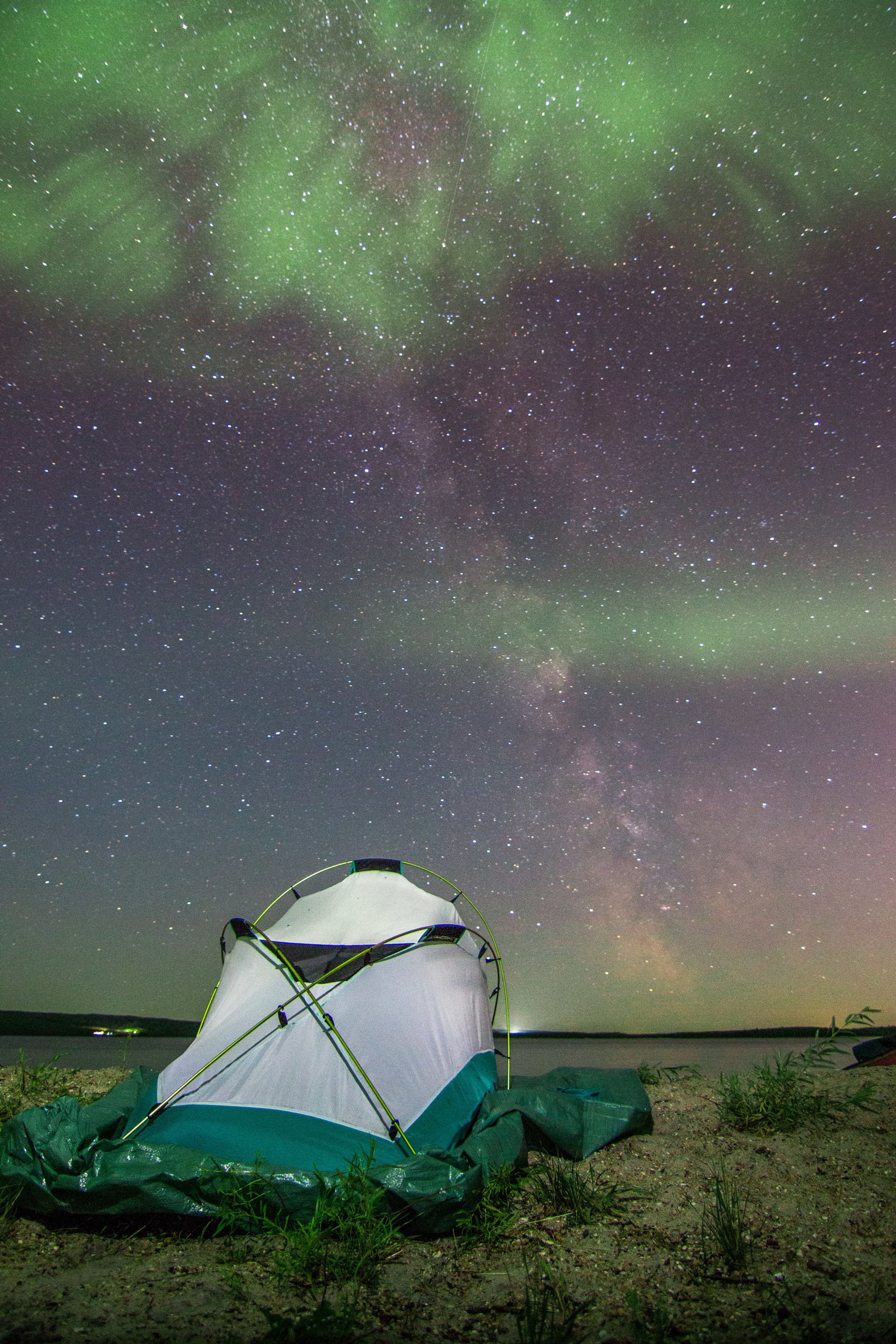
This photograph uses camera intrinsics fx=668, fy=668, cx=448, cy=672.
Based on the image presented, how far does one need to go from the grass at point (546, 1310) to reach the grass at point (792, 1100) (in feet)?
10.6

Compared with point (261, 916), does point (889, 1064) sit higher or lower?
lower

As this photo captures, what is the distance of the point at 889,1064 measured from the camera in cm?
815

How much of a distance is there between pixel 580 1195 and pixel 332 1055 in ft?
6.77

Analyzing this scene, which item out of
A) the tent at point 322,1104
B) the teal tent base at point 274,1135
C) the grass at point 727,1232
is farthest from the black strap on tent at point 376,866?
the grass at point 727,1232

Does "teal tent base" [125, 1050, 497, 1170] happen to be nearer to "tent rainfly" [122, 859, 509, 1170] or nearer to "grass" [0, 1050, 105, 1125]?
"tent rainfly" [122, 859, 509, 1170]

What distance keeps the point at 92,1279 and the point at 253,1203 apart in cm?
102

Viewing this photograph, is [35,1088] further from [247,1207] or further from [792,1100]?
[792,1100]

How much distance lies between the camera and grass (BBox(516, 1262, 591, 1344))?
2.62 metres

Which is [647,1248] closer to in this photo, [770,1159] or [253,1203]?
[770,1159]

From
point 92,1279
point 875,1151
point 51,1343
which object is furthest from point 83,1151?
point 875,1151

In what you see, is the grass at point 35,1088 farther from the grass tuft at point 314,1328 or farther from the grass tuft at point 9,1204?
the grass tuft at point 314,1328

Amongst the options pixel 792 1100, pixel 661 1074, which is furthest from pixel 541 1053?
pixel 792 1100

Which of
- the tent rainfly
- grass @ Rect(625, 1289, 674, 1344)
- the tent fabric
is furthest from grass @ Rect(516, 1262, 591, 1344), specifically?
the tent fabric

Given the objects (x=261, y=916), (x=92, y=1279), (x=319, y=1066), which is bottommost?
(x=92, y=1279)
